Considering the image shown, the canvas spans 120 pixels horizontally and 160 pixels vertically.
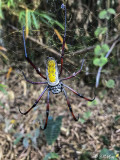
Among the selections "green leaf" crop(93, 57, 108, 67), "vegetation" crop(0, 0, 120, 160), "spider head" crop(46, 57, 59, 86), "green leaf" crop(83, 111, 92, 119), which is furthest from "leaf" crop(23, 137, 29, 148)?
"green leaf" crop(93, 57, 108, 67)

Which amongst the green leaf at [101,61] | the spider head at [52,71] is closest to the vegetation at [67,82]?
the green leaf at [101,61]

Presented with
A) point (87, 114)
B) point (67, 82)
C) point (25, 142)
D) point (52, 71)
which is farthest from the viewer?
point (67, 82)

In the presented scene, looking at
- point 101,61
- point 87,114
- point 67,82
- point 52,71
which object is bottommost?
point 87,114

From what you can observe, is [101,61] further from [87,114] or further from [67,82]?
[87,114]

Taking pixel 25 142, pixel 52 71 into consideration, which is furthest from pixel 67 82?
pixel 52 71

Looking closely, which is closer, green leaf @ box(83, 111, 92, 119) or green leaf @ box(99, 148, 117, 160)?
green leaf @ box(99, 148, 117, 160)

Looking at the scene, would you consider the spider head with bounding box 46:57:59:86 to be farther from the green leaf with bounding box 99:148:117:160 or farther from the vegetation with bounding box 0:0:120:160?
the green leaf with bounding box 99:148:117:160
